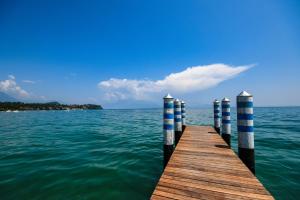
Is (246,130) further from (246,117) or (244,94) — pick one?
(244,94)

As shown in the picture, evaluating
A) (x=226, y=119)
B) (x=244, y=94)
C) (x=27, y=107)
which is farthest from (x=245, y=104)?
(x=27, y=107)

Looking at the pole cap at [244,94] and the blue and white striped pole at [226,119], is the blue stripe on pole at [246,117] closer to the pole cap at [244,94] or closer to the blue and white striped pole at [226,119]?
the pole cap at [244,94]

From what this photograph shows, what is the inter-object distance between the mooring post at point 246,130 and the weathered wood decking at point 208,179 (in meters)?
0.29

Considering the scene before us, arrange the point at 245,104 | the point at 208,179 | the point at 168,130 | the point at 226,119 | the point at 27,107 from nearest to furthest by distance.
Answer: the point at 208,179 < the point at 245,104 < the point at 168,130 < the point at 226,119 < the point at 27,107

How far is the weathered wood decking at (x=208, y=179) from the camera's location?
278 cm

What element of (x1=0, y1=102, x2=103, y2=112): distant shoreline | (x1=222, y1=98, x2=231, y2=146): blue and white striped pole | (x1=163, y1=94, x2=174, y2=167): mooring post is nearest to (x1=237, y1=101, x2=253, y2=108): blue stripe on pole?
(x1=163, y1=94, x2=174, y2=167): mooring post

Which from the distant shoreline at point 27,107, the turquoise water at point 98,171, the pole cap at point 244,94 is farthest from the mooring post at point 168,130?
the distant shoreline at point 27,107

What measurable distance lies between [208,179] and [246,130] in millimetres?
1754

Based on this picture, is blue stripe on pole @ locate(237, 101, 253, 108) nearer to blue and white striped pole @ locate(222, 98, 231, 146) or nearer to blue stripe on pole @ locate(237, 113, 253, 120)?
blue stripe on pole @ locate(237, 113, 253, 120)

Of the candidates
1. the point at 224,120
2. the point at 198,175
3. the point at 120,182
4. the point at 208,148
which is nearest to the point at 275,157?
the point at 224,120

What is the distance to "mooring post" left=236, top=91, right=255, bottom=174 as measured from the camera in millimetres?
4242

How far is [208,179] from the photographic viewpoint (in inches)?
133

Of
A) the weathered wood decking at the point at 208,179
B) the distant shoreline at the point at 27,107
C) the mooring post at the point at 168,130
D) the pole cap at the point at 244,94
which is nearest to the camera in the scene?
the weathered wood decking at the point at 208,179

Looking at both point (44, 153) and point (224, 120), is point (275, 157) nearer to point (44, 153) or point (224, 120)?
point (224, 120)
